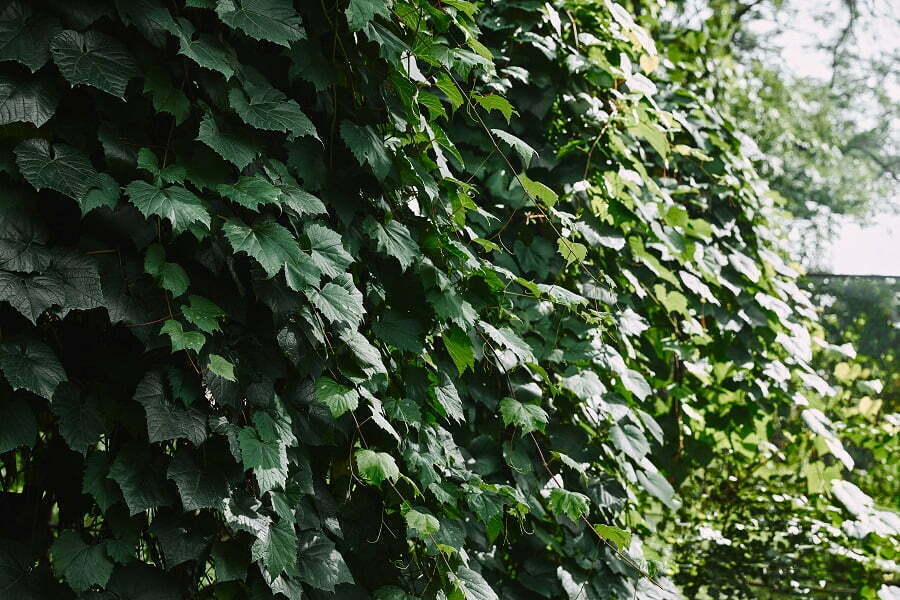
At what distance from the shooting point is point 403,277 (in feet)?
5.40

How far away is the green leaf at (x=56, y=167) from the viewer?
1154 millimetres

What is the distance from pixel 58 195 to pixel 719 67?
10.7 feet

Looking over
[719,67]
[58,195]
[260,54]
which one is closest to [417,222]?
[260,54]

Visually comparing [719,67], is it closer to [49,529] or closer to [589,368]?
[589,368]

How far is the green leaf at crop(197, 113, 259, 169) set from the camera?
1.28m

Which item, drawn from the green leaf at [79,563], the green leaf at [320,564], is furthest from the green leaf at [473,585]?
the green leaf at [79,563]

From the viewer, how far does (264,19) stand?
4.37ft

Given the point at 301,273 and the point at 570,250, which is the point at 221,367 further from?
the point at 570,250

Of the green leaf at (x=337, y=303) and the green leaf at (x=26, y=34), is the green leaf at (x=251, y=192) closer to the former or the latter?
the green leaf at (x=337, y=303)

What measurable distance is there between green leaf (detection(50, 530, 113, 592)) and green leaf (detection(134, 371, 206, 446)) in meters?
0.18

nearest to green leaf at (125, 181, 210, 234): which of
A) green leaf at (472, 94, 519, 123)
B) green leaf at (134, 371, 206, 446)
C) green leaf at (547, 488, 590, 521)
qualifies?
green leaf at (134, 371, 206, 446)

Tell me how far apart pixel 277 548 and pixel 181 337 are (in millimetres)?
367

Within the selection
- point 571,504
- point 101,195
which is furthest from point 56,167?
point 571,504

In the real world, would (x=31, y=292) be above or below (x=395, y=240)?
below
